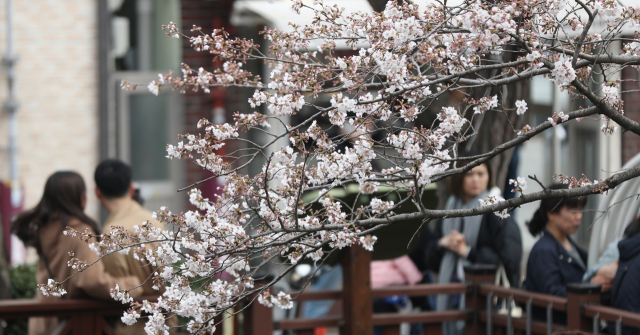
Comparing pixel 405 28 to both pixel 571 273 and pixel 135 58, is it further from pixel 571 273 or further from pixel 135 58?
pixel 135 58

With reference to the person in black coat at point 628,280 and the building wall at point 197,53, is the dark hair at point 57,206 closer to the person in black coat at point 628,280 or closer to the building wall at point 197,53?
the person in black coat at point 628,280

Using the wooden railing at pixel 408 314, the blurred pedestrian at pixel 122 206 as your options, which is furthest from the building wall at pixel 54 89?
the wooden railing at pixel 408 314

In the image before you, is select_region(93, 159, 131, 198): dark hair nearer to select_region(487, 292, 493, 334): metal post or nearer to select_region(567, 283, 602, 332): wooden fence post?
select_region(487, 292, 493, 334): metal post

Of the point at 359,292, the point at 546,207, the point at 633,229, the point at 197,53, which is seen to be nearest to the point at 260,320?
the point at 359,292

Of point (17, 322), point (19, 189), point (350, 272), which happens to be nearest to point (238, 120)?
point (350, 272)

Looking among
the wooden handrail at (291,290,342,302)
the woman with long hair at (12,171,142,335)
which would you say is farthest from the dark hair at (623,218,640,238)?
the woman with long hair at (12,171,142,335)

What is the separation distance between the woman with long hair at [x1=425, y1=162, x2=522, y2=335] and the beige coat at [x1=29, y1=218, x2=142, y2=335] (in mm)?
2027

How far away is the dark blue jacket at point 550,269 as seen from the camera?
382 cm

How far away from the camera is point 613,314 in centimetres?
319

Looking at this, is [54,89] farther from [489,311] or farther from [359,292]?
[489,311]

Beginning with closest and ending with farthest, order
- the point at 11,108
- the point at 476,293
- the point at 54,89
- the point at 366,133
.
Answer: the point at 366,133, the point at 476,293, the point at 11,108, the point at 54,89

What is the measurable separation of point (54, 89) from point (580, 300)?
6.36 metres

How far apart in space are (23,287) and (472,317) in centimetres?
361

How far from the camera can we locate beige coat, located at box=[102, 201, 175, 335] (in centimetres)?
362
